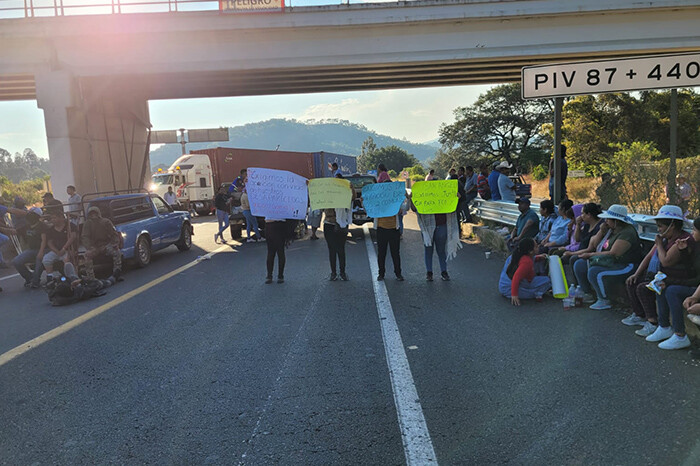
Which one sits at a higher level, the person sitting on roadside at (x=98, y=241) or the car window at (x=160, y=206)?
the car window at (x=160, y=206)

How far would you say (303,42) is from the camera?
56.1 ft

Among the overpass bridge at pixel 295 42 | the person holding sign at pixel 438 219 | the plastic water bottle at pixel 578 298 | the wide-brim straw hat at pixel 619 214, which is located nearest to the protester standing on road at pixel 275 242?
the person holding sign at pixel 438 219

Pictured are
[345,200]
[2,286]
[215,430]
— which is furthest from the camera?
[2,286]

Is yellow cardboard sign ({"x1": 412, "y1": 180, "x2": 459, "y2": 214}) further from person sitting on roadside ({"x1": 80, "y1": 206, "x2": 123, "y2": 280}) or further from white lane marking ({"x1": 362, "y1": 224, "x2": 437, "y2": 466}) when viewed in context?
person sitting on roadside ({"x1": 80, "y1": 206, "x2": 123, "y2": 280})

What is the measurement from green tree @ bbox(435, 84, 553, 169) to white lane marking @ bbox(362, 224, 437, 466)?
2096 inches

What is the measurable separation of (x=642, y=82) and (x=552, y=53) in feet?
36.4

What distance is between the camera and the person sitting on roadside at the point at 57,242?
8688 mm

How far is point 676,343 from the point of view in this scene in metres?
4.67

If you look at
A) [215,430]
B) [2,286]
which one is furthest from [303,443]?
[2,286]

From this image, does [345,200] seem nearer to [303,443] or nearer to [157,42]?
[303,443]

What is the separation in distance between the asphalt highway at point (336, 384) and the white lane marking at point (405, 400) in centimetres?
3

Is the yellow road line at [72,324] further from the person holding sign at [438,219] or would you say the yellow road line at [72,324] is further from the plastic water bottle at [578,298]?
the plastic water bottle at [578,298]

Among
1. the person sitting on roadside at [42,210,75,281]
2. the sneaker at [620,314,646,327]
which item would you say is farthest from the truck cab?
the sneaker at [620,314,646,327]

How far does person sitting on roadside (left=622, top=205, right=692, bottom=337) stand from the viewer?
484 cm
